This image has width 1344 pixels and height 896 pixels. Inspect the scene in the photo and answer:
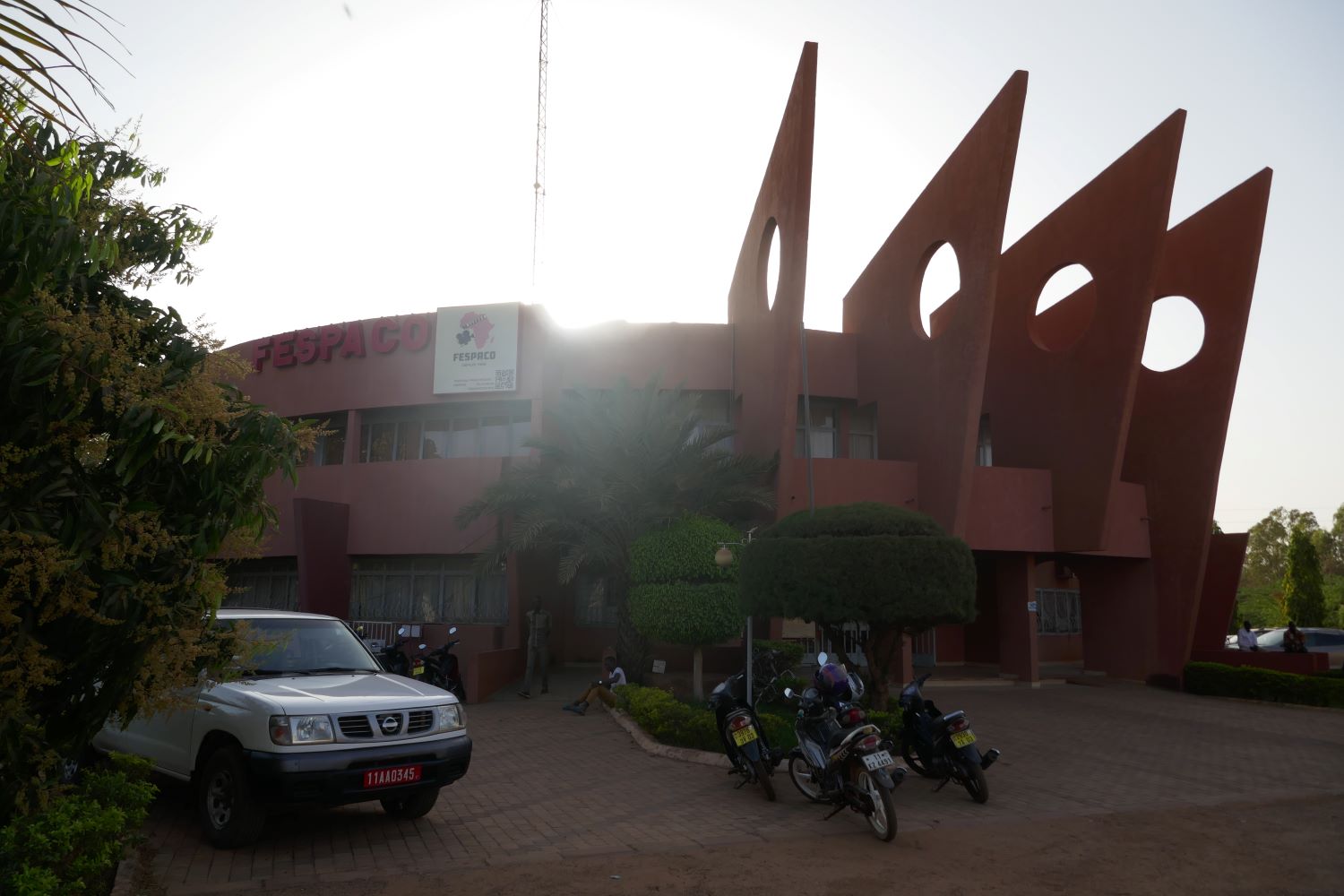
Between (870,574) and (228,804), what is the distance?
7303 mm

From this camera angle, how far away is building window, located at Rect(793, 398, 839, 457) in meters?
23.5

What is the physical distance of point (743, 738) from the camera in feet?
26.7

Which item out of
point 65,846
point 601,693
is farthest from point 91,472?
point 601,693

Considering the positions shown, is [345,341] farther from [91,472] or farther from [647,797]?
[91,472]

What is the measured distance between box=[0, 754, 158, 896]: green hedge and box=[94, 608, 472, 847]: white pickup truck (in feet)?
2.38

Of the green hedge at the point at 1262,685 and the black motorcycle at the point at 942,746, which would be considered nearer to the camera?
the black motorcycle at the point at 942,746

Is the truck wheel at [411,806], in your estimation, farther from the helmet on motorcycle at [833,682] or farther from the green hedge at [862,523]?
the green hedge at [862,523]

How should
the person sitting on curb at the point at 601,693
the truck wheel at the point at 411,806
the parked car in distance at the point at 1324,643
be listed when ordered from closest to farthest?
the truck wheel at the point at 411,806 < the person sitting on curb at the point at 601,693 < the parked car in distance at the point at 1324,643

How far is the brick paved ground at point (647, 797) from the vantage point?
6086mm

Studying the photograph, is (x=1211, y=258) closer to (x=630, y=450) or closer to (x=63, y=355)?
(x=630, y=450)

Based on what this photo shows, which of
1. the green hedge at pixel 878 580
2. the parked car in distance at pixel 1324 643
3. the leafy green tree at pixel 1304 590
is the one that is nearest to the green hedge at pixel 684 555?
the green hedge at pixel 878 580

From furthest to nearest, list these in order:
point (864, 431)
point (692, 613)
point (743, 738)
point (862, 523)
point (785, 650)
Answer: point (864, 431), point (785, 650), point (692, 613), point (862, 523), point (743, 738)

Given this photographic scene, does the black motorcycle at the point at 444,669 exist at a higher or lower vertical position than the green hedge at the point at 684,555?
lower

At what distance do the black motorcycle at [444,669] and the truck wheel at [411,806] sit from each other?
805 cm
